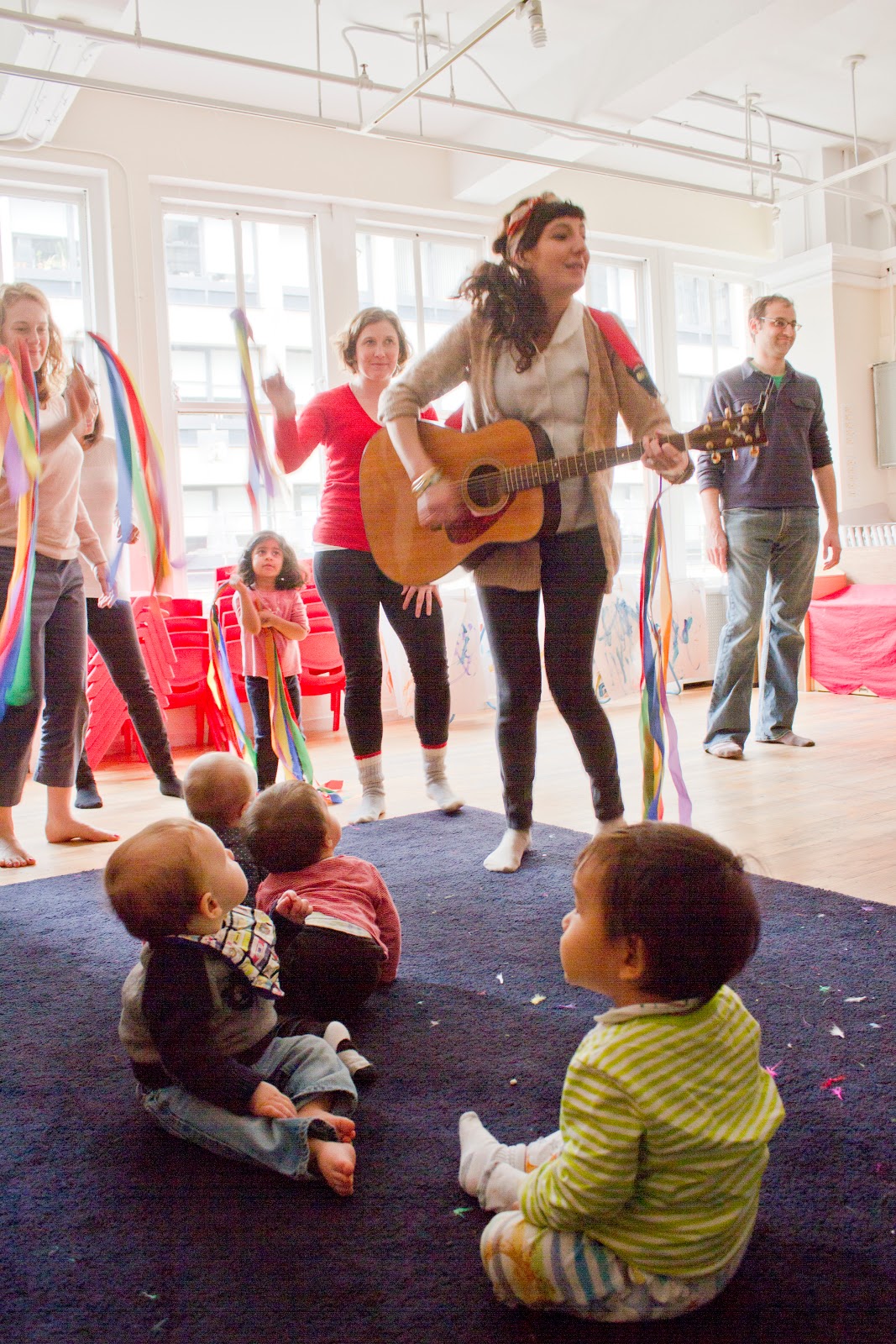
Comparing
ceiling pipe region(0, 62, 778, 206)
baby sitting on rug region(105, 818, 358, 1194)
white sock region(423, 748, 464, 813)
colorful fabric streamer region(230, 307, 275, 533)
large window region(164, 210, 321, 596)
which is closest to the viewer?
baby sitting on rug region(105, 818, 358, 1194)

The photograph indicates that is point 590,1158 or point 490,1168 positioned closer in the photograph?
point 590,1158

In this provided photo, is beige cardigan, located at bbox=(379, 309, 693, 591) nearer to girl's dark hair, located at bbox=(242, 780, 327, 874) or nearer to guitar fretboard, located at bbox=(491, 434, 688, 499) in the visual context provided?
guitar fretboard, located at bbox=(491, 434, 688, 499)

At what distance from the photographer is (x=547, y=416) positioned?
2277 millimetres

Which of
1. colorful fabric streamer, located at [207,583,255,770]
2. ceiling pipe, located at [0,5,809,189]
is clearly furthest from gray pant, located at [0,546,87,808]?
ceiling pipe, located at [0,5,809,189]

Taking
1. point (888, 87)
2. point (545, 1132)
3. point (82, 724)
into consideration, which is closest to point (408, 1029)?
point (545, 1132)

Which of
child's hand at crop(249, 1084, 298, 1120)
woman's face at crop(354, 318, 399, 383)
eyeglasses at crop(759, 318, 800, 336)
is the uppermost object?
eyeglasses at crop(759, 318, 800, 336)

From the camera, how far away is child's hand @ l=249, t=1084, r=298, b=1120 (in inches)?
48.7

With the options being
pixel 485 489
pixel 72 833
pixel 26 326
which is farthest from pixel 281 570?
pixel 485 489

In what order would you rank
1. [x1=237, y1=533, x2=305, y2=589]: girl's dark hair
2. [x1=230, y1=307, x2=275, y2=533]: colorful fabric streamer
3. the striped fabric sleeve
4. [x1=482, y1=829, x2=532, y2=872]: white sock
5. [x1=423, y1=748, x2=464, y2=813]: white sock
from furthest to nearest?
[x1=237, y1=533, x2=305, y2=589]: girl's dark hair < [x1=423, y1=748, x2=464, y2=813]: white sock < [x1=230, y1=307, x2=275, y2=533]: colorful fabric streamer < [x1=482, y1=829, x2=532, y2=872]: white sock < the striped fabric sleeve

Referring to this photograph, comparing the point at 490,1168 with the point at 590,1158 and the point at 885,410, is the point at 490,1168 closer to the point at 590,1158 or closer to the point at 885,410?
the point at 590,1158

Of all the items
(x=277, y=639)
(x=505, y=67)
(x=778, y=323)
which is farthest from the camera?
(x=505, y=67)

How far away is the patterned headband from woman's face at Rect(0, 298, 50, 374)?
1.13 metres

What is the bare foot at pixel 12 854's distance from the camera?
268 cm

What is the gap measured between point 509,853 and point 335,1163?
4.26 feet
